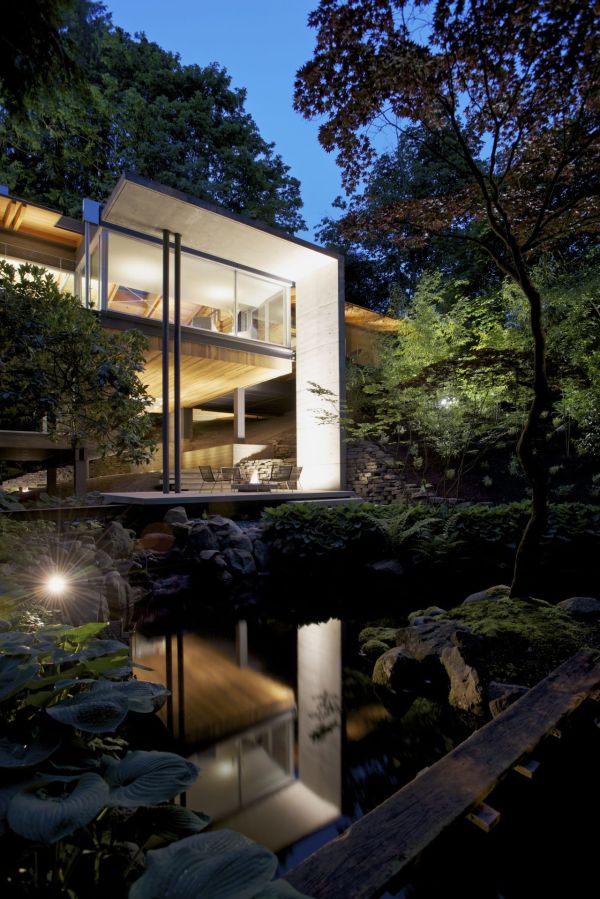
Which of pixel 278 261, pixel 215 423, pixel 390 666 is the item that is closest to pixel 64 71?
pixel 390 666

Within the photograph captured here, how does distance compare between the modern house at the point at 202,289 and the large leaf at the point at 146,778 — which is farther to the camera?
the modern house at the point at 202,289

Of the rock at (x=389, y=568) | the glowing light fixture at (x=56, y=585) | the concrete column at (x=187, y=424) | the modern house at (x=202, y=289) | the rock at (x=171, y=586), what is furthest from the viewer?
the concrete column at (x=187, y=424)

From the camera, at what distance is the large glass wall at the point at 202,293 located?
9688mm

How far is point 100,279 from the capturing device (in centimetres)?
900

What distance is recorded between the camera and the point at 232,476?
1184 centimetres

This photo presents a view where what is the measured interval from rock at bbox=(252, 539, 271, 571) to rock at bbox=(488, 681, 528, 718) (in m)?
4.26

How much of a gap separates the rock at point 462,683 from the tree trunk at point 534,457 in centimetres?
126

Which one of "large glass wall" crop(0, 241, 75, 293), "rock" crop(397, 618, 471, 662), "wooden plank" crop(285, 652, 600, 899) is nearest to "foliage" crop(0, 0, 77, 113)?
"wooden plank" crop(285, 652, 600, 899)

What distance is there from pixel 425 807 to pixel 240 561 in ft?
16.8

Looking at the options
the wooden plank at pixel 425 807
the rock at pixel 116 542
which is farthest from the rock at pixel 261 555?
the wooden plank at pixel 425 807

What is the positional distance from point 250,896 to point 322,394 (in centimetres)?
930

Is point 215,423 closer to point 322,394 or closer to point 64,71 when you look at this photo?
point 322,394

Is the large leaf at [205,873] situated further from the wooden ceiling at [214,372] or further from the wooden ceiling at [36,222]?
the wooden ceiling at [36,222]

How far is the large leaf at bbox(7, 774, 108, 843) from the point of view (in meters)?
0.89
